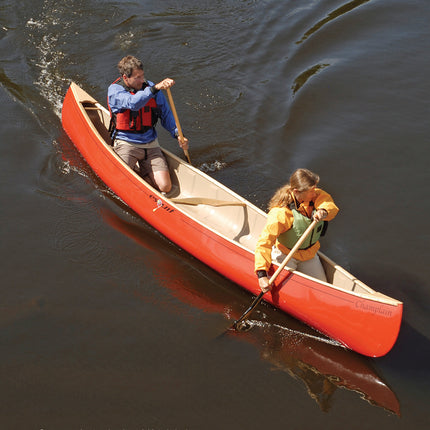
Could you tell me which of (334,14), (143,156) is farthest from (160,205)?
(334,14)

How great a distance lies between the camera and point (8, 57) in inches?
362

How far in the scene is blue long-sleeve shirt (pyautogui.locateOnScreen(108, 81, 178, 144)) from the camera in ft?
18.5

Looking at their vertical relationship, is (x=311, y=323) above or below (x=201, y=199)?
below

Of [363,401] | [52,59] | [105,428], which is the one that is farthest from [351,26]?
[105,428]

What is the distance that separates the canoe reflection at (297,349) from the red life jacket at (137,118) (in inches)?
62.2

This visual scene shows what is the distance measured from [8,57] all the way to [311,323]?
7.21 metres

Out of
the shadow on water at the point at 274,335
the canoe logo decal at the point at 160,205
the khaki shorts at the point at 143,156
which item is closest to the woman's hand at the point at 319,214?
the shadow on water at the point at 274,335

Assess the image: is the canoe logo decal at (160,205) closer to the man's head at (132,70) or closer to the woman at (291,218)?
the man's head at (132,70)

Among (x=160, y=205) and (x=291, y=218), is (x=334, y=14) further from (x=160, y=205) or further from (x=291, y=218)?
(x=291, y=218)

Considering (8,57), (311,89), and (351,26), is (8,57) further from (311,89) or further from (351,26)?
(351,26)

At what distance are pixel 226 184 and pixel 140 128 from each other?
1318 millimetres

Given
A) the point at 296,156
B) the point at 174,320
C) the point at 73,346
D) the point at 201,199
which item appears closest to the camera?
the point at 73,346

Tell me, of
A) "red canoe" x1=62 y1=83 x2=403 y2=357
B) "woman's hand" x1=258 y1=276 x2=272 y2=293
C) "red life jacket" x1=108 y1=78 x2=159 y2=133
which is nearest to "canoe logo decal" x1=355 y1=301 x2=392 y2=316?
"red canoe" x1=62 y1=83 x2=403 y2=357

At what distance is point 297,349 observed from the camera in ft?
15.9
